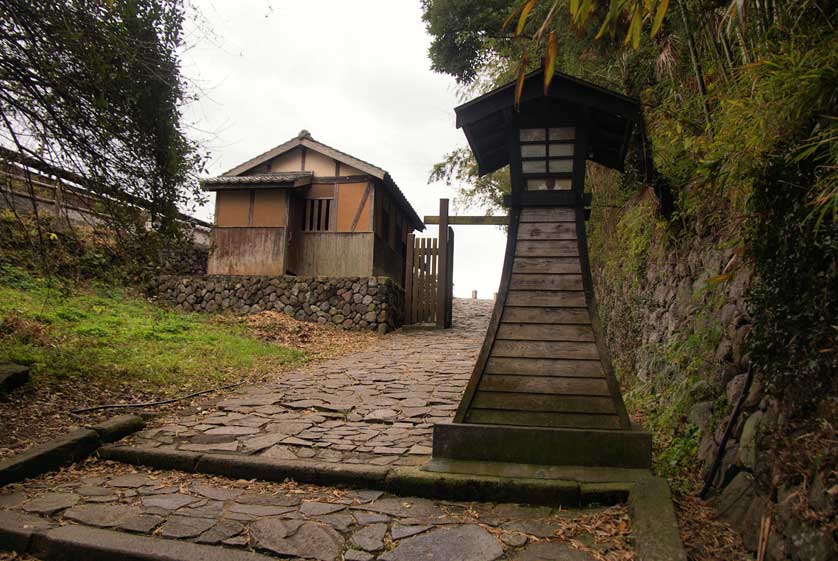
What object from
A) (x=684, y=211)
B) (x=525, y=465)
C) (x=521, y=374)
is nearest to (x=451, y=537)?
(x=525, y=465)

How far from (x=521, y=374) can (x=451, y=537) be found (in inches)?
57.7

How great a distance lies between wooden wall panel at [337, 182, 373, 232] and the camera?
15633 mm

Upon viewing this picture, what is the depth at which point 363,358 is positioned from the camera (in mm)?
10055

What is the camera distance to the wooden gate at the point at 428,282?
47.9 feet

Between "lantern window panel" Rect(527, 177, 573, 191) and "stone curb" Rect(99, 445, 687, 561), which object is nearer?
"stone curb" Rect(99, 445, 687, 561)

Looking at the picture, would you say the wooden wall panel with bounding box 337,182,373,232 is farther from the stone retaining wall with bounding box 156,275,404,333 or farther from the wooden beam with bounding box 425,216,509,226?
the wooden beam with bounding box 425,216,509,226

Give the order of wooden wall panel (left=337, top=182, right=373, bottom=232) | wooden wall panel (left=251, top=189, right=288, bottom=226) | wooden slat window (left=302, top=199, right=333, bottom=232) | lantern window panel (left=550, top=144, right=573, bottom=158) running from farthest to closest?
wooden slat window (left=302, top=199, right=333, bottom=232), wooden wall panel (left=337, top=182, right=373, bottom=232), wooden wall panel (left=251, top=189, right=288, bottom=226), lantern window panel (left=550, top=144, right=573, bottom=158)

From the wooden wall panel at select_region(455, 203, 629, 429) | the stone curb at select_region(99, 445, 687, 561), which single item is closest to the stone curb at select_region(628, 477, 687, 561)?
the stone curb at select_region(99, 445, 687, 561)

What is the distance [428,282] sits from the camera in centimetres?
1525

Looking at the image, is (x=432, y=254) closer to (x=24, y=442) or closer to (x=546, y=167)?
(x=546, y=167)

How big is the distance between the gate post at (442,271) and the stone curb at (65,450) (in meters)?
9.94

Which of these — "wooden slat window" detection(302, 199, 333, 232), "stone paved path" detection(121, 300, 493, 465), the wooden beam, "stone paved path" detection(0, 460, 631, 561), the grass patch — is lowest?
"stone paved path" detection(0, 460, 631, 561)

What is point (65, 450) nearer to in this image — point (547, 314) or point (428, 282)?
point (547, 314)

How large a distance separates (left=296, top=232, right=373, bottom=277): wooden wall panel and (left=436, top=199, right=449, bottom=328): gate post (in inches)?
83.8
